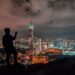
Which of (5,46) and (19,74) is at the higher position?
(5,46)

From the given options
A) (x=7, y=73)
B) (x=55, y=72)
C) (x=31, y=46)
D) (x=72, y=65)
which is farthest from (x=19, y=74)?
(x=31, y=46)

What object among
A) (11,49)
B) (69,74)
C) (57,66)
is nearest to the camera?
(69,74)

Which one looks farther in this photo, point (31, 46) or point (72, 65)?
point (31, 46)

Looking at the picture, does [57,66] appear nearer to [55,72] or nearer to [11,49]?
[55,72]

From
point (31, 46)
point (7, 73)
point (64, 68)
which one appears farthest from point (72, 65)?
point (31, 46)

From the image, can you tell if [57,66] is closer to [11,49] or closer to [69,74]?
[69,74]

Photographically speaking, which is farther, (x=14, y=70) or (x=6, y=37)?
(x=6, y=37)

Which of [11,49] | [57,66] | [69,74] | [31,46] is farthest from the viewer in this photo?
[31,46]

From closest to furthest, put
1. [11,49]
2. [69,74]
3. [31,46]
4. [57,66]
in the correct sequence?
[69,74]
[57,66]
[11,49]
[31,46]

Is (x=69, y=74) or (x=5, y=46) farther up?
(x=5, y=46)
